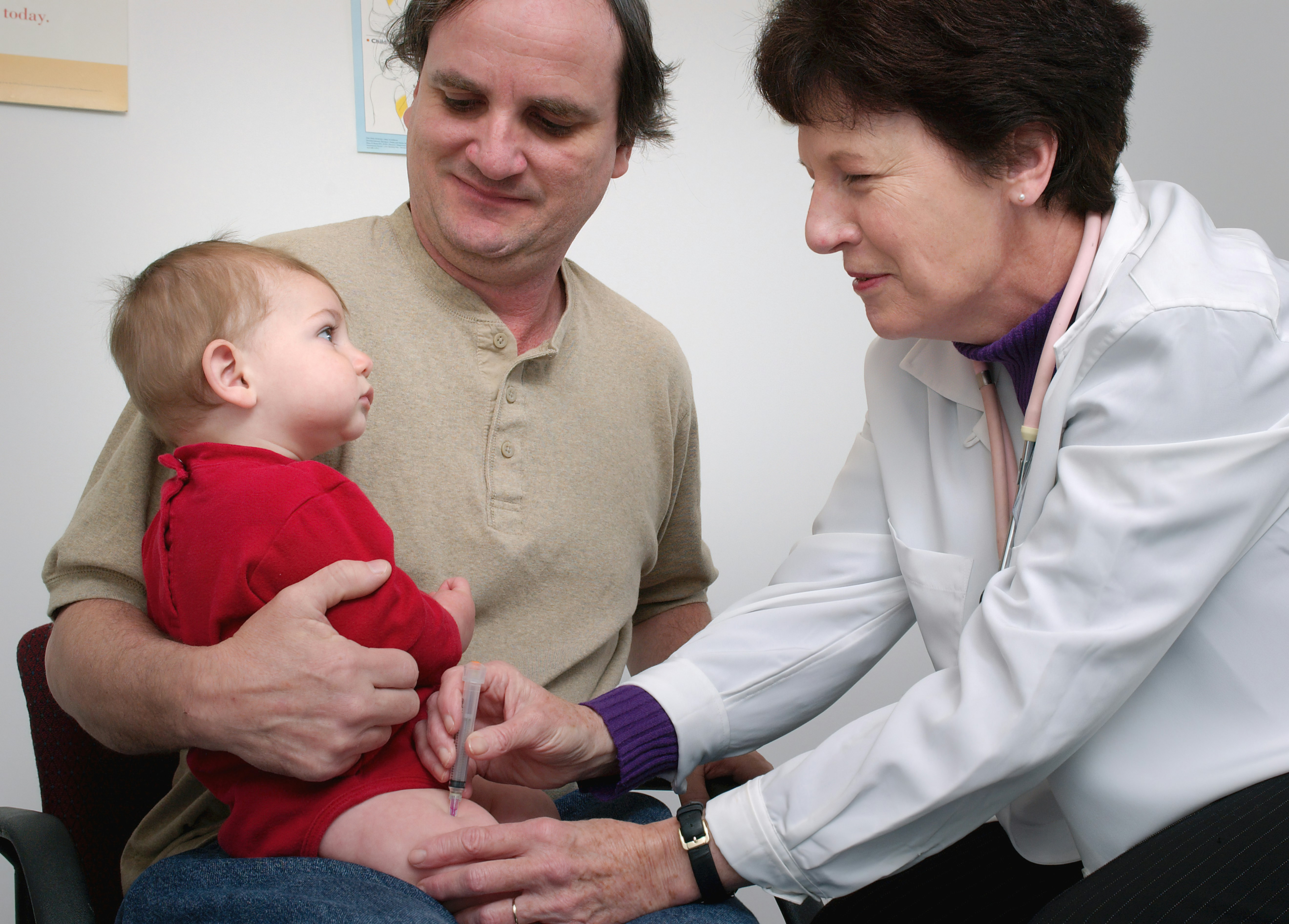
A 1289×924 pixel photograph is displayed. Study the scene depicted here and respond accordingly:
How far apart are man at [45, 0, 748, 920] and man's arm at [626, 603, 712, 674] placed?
0.12 metres

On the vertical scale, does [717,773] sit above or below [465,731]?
below

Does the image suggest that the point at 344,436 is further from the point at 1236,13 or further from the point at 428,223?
the point at 1236,13

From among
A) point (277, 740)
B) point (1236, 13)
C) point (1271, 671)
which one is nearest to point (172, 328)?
point (277, 740)

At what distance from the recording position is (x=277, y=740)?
0.96m

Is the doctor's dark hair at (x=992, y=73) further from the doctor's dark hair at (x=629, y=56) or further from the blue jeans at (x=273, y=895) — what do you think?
the blue jeans at (x=273, y=895)

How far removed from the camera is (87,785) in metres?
1.22

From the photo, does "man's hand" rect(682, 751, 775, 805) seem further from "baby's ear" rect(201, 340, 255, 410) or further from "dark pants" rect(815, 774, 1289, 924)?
"baby's ear" rect(201, 340, 255, 410)

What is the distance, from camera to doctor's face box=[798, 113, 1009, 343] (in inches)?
44.0

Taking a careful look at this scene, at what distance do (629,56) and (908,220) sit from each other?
592 millimetres

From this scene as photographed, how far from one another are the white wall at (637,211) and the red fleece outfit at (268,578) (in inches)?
45.2

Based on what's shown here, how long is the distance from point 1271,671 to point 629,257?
5.94 ft

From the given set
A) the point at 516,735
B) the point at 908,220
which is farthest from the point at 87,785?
the point at 908,220

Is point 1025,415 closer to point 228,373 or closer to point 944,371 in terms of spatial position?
point 944,371

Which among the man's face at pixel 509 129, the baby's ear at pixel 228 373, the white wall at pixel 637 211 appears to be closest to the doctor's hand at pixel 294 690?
the baby's ear at pixel 228 373
